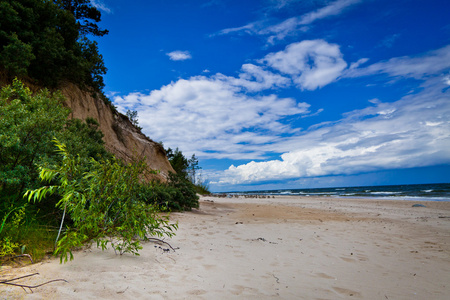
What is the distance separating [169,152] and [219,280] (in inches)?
1394

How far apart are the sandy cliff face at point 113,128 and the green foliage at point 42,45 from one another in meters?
1.02

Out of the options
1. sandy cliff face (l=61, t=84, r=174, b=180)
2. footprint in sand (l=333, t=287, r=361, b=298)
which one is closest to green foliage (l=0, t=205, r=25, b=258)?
footprint in sand (l=333, t=287, r=361, b=298)

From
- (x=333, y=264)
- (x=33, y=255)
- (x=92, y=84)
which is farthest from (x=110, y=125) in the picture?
(x=333, y=264)

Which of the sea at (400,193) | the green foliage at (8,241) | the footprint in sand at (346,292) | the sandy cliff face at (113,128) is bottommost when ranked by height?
the sea at (400,193)

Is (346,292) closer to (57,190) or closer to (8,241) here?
(8,241)

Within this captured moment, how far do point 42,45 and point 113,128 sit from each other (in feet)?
26.6

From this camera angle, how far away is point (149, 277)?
3.05 metres

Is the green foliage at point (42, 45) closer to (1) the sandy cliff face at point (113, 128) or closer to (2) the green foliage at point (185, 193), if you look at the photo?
(1) the sandy cliff face at point (113, 128)

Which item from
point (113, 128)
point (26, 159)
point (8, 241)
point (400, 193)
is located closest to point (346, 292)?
point (8, 241)

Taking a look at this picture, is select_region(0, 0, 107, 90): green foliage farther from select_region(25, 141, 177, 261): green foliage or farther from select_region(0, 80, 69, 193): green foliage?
select_region(25, 141, 177, 261): green foliage

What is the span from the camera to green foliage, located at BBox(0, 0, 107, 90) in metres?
9.67

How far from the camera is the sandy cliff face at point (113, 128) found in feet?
47.1

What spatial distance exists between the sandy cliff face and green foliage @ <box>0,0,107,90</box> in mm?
1025

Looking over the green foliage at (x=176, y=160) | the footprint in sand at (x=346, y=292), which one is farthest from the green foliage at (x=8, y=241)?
the green foliage at (x=176, y=160)
